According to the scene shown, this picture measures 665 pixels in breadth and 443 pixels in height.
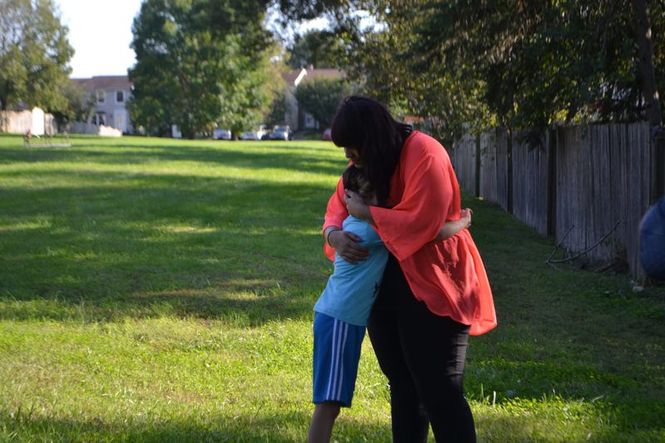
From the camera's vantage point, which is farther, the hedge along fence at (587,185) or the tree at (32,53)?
the tree at (32,53)

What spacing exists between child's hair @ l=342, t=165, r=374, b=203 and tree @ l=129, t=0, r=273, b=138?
6809 centimetres

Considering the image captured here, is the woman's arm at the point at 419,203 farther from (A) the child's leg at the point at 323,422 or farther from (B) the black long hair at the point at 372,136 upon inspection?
(A) the child's leg at the point at 323,422

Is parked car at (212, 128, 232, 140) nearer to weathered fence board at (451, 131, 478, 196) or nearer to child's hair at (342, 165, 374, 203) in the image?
weathered fence board at (451, 131, 478, 196)

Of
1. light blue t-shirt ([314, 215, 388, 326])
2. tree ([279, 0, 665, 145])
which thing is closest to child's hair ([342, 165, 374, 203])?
light blue t-shirt ([314, 215, 388, 326])

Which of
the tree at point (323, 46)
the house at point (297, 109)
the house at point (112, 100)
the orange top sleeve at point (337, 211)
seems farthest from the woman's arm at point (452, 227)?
the house at point (112, 100)

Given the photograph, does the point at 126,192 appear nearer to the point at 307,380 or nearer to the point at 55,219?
the point at 55,219

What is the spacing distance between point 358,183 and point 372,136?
256mm

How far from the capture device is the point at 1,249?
12141mm

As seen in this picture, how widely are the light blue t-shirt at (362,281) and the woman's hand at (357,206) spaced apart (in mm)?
40

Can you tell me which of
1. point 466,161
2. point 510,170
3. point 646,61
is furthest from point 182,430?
point 466,161

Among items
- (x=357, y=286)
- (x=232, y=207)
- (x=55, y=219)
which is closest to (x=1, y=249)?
(x=55, y=219)

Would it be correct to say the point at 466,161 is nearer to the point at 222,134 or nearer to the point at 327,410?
the point at 327,410

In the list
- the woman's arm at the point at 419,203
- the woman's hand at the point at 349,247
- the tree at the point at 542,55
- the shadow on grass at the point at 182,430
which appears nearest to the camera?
the woman's arm at the point at 419,203

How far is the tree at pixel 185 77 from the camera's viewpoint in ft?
241
